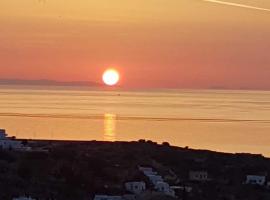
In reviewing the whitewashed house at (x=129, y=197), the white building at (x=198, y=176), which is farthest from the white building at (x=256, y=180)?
the whitewashed house at (x=129, y=197)

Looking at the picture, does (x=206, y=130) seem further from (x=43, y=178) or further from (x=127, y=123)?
(x=43, y=178)

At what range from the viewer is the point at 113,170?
41750 millimetres

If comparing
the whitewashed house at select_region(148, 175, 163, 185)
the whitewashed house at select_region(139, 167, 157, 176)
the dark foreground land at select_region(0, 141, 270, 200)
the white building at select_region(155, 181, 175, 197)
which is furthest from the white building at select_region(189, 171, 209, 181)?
the white building at select_region(155, 181, 175, 197)

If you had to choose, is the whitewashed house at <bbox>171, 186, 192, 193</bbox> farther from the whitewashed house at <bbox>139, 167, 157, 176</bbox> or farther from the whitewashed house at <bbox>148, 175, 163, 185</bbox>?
the whitewashed house at <bbox>139, 167, 157, 176</bbox>

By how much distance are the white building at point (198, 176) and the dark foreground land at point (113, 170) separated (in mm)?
358

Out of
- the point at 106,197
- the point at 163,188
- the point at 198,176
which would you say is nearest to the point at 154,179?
the point at 163,188

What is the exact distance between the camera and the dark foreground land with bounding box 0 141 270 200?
3472cm

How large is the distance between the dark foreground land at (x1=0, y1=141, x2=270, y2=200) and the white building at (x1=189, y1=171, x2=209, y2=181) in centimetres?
36

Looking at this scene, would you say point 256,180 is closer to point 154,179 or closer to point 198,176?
point 198,176

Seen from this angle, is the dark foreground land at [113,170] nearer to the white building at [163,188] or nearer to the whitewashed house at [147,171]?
the whitewashed house at [147,171]

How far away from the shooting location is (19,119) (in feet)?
368

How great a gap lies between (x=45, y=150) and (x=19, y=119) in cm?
6688

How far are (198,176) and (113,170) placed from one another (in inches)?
231

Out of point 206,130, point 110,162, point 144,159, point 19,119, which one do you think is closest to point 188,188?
point 110,162
